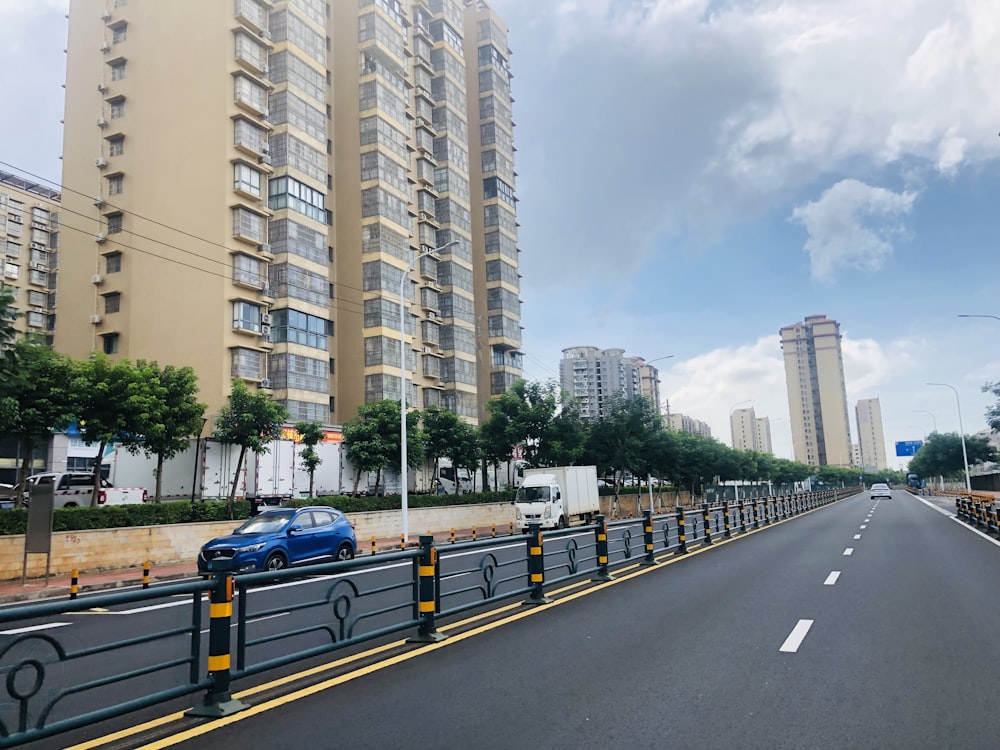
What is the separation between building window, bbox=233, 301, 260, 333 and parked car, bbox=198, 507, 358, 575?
23.4 meters

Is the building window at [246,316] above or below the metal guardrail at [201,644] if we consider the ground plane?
above

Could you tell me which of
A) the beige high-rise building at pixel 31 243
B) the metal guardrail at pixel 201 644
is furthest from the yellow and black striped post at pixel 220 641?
the beige high-rise building at pixel 31 243

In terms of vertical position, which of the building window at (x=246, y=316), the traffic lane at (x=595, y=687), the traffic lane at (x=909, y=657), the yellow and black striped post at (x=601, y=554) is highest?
the building window at (x=246, y=316)

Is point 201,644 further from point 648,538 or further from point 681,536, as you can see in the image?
point 681,536

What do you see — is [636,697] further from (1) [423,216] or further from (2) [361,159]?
(1) [423,216]

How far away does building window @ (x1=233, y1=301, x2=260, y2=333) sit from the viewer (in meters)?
39.6

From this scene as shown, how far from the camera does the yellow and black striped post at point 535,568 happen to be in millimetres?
11047

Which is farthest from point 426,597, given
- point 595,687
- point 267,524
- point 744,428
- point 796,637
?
point 744,428

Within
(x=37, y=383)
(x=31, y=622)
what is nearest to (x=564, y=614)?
(x=31, y=622)

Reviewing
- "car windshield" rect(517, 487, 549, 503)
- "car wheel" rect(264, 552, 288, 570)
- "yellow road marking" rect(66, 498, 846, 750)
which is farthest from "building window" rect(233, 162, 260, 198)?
"yellow road marking" rect(66, 498, 846, 750)

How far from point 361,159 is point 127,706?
49395 millimetres

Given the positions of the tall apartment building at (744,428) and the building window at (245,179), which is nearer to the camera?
the building window at (245,179)

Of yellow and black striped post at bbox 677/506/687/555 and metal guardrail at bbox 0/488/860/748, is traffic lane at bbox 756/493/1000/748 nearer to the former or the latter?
metal guardrail at bbox 0/488/860/748

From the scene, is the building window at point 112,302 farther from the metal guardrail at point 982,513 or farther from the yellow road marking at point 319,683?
the metal guardrail at point 982,513
